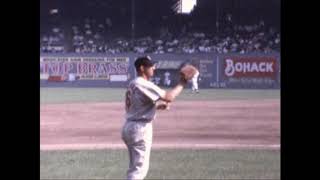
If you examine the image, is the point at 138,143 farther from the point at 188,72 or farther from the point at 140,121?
the point at 188,72

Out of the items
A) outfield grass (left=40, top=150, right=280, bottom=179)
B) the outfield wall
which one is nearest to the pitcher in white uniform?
outfield grass (left=40, top=150, right=280, bottom=179)

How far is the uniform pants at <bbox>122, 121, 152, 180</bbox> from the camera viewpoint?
20.0 ft

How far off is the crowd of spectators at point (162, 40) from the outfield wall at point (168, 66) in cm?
73

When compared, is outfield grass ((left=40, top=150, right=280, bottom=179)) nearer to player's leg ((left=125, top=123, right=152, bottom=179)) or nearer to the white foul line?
the white foul line

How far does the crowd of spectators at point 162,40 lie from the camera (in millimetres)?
31953

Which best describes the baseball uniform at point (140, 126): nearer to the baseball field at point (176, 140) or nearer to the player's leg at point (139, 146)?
the player's leg at point (139, 146)

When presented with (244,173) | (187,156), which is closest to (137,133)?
(244,173)

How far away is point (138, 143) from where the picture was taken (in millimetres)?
6094

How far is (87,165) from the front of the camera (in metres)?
9.07

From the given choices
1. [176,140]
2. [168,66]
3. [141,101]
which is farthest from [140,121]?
[168,66]

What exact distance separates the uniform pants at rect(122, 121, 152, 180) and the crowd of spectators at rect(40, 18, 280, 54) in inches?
994
